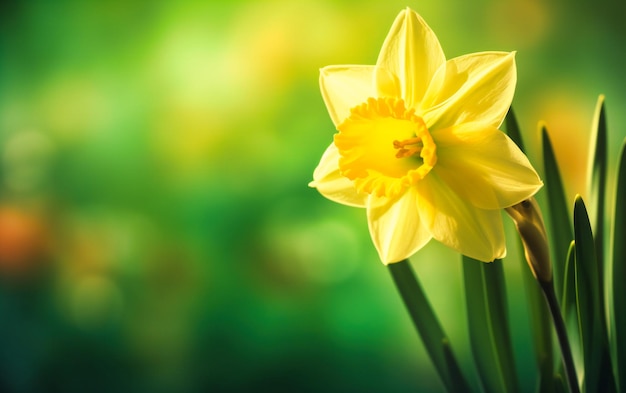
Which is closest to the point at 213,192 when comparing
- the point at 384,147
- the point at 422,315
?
the point at 422,315

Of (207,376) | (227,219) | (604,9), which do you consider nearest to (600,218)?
(604,9)

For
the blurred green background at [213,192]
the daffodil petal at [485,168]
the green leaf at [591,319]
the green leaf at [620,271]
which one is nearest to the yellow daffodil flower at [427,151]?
the daffodil petal at [485,168]

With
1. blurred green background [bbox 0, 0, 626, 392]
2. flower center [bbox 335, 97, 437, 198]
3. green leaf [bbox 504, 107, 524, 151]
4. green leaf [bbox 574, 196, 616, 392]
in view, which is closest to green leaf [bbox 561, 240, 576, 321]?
green leaf [bbox 574, 196, 616, 392]

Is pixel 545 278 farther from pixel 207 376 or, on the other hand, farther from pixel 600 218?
pixel 207 376

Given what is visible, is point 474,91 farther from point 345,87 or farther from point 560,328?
point 560,328

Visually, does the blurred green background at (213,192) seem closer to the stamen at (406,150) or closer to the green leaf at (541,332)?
the green leaf at (541,332)

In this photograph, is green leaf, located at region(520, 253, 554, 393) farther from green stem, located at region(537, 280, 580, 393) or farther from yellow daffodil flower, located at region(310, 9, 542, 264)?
yellow daffodil flower, located at region(310, 9, 542, 264)
